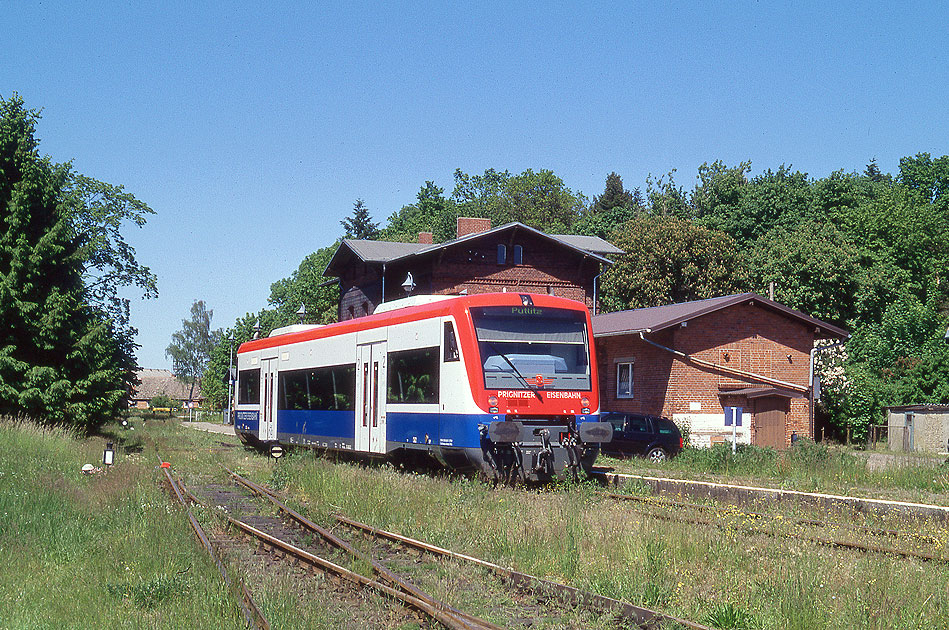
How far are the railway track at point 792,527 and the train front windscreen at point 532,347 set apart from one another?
9.63ft

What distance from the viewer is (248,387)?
28.6 m

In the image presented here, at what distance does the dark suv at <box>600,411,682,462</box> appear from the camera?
26.1 m

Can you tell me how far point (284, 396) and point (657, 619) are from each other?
61.7 feet

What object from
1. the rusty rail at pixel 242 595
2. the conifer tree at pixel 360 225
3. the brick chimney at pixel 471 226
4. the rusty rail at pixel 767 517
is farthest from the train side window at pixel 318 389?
the conifer tree at pixel 360 225

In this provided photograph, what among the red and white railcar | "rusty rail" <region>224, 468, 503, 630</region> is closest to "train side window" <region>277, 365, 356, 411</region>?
the red and white railcar

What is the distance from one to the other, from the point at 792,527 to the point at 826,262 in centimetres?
4244

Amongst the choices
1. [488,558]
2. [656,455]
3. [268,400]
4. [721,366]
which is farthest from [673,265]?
[488,558]

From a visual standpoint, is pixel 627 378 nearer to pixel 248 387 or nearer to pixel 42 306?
pixel 248 387

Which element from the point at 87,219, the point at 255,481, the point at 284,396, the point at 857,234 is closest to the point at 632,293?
the point at 857,234

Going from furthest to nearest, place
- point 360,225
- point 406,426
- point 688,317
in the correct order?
point 360,225
point 688,317
point 406,426

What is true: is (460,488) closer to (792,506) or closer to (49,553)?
(792,506)

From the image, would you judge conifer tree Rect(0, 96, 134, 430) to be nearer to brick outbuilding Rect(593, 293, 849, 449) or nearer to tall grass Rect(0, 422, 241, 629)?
tall grass Rect(0, 422, 241, 629)

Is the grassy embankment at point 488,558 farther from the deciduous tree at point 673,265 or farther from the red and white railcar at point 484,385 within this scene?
the deciduous tree at point 673,265

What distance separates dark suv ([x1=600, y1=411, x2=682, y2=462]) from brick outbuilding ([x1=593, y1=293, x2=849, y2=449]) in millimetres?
4160
